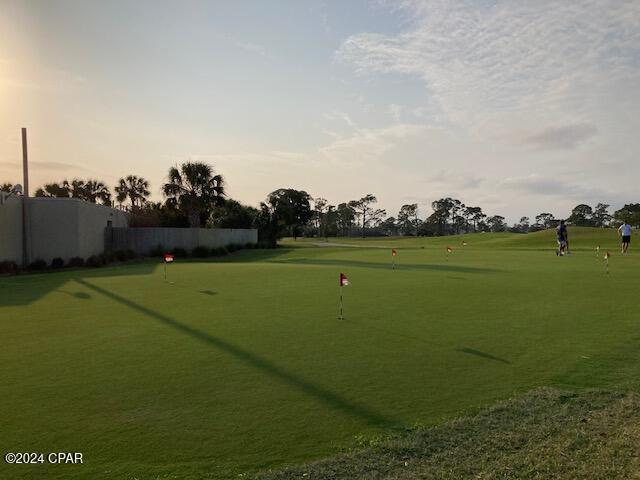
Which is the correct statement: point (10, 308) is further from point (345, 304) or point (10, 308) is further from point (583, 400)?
point (583, 400)

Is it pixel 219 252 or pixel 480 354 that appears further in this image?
pixel 219 252

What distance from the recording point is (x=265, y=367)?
19.6 ft

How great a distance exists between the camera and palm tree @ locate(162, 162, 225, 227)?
42.6 meters

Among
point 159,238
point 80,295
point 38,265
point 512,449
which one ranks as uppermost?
point 159,238

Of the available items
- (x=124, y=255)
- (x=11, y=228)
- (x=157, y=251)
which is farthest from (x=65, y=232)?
(x=157, y=251)

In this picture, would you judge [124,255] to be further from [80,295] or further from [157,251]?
[80,295]

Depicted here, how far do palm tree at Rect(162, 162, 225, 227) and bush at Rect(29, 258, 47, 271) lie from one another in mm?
19312

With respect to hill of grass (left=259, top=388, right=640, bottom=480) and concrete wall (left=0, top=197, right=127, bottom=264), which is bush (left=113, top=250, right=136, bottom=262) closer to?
concrete wall (left=0, top=197, right=127, bottom=264)

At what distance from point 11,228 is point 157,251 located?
12021 millimetres

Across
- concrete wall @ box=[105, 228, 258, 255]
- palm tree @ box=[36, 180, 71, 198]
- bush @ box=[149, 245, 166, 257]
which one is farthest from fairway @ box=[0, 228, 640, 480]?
palm tree @ box=[36, 180, 71, 198]

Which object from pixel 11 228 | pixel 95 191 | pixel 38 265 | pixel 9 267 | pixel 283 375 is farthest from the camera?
pixel 95 191

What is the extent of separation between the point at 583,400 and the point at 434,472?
2.36m

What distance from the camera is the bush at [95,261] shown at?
87.7ft

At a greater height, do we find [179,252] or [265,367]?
[179,252]
